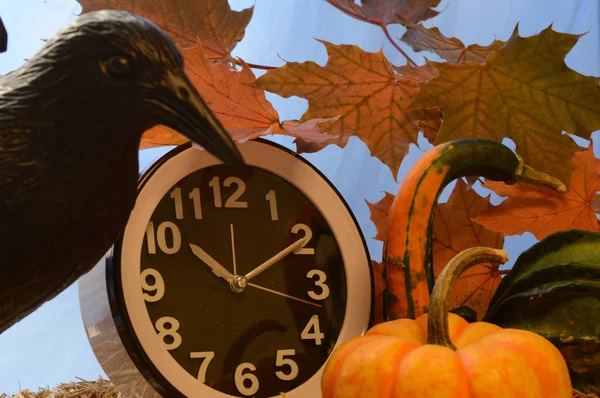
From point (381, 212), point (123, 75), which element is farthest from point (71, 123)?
point (381, 212)

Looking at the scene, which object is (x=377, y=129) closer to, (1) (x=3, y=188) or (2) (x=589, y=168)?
(2) (x=589, y=168)

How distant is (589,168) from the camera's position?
61 cm

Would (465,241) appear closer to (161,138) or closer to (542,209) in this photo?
(542,209)

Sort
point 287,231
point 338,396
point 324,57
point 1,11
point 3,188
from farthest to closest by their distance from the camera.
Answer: point 324,57, point 1,11, point 287,231, point 338,396, point 3,188

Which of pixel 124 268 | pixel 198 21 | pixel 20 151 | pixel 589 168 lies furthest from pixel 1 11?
pixel 589 168

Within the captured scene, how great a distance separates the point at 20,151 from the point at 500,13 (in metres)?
1.14

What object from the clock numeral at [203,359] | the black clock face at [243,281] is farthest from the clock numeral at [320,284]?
the clock numeral at [203,359]

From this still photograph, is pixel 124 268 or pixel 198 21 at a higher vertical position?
pixel 198 21

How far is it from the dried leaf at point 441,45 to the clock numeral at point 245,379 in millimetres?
408

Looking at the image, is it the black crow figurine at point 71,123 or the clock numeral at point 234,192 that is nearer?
the black crow figurine at point 71,123

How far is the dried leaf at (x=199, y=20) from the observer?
1.86ft

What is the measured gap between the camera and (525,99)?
22.4 inches

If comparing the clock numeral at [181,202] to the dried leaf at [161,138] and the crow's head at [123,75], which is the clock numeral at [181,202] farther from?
the crow's head at [123,75]

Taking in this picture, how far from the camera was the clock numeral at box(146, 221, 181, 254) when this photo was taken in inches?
19.4
